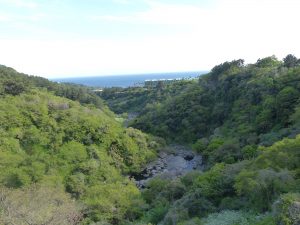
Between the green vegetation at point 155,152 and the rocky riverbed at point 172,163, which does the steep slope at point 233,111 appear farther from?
the rocky riverbed at point 172,163

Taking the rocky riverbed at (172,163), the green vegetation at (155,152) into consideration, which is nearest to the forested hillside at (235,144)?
the green vegetation at (155,152)

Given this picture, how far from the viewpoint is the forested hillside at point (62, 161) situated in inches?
971

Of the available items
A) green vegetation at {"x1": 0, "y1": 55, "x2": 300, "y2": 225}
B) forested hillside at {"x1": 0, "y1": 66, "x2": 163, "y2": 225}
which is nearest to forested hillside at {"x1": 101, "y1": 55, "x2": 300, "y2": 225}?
green vegetation at {"x1": 0, "y1": 55, "x2": 300, "y2": 225}

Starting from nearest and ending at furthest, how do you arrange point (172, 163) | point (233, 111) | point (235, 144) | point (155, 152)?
1. point (235, 144)
2. point (172, 163)
3. point (155, 152)
4. point (233, 111)

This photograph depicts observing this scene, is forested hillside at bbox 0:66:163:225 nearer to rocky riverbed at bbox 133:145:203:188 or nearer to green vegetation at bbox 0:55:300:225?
green vegetation at bbox 0:55:300:225

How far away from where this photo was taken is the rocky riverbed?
47812mm

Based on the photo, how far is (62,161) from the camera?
4159 centimetres

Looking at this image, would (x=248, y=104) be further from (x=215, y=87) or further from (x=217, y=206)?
(x=217, y=206)

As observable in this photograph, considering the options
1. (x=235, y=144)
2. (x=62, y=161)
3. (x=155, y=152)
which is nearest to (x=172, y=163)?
(x=155, y=152)

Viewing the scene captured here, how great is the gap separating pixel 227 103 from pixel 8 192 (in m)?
41.2

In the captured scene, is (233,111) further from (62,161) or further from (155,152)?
(62,161)

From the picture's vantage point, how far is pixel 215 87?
66938 mm

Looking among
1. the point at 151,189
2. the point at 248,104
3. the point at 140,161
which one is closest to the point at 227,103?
the point at 248,104

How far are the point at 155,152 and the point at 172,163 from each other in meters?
3.55
